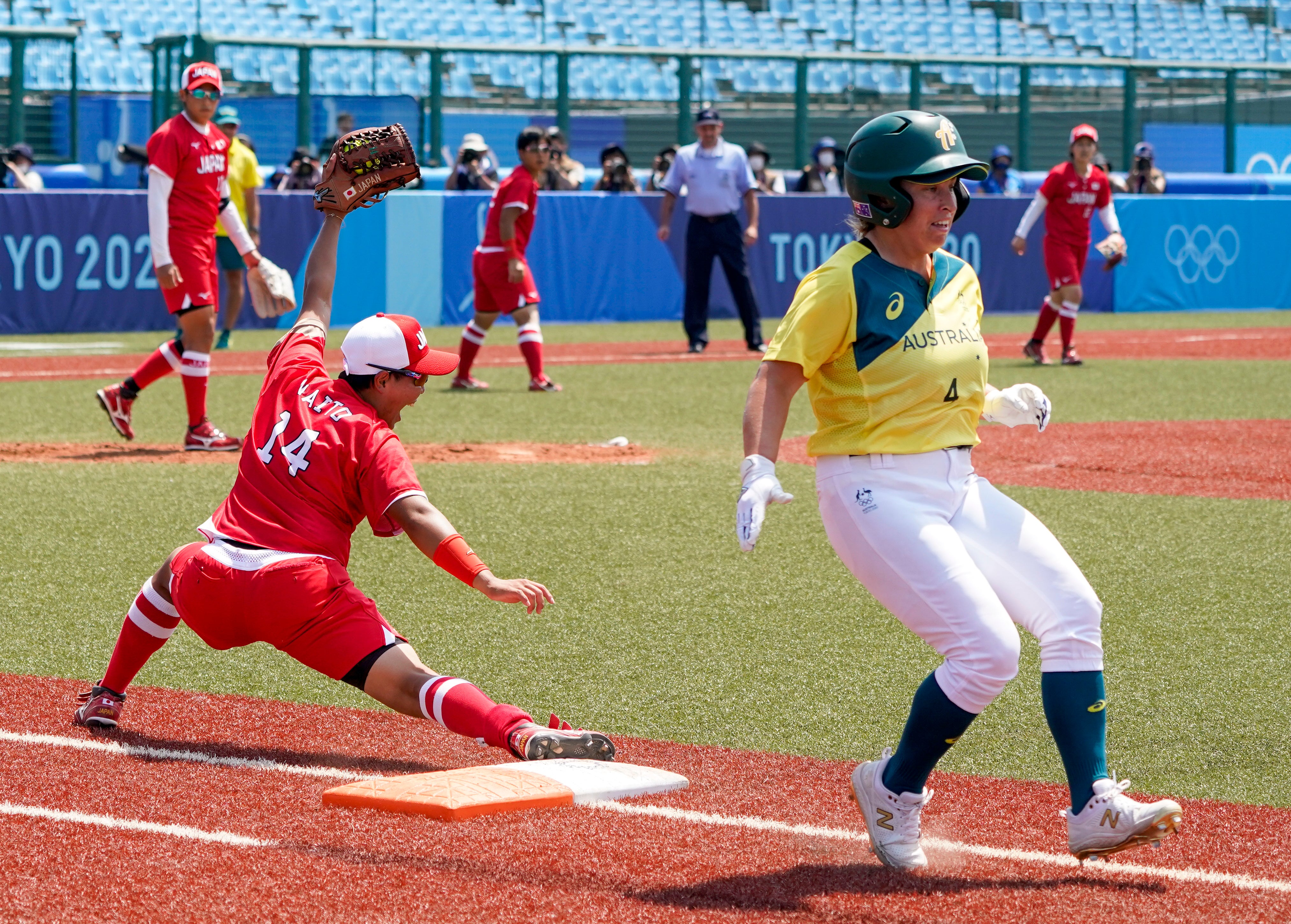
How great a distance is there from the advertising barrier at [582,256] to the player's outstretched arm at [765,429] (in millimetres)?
16145

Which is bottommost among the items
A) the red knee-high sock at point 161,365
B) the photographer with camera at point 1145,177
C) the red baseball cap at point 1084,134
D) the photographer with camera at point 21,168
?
the red knee-high sock at point 161,365

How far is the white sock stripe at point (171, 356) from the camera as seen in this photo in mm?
10766

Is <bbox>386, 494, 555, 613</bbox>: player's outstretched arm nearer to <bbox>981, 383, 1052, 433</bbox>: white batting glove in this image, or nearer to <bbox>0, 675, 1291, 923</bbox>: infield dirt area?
<bbox>0, 675, 1291, 923</bbox>: infield dirt area

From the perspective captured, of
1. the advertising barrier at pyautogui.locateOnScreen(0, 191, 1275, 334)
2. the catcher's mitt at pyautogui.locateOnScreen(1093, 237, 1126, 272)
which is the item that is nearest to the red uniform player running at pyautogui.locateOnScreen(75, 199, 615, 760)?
the catcher's mitt at pyautogui.locateOnScreen(1093, 237, 1126, 272)

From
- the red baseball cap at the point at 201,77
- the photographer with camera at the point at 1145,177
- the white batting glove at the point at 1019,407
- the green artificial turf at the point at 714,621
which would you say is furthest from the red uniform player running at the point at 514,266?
the photographer with camera at the point at 1145,177

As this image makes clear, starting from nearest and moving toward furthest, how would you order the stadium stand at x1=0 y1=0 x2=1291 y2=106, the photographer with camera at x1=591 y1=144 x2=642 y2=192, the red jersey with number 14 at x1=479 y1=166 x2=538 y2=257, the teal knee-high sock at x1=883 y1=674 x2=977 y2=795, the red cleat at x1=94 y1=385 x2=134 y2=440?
1. the teal knee-high sock at x1=883 y1=674 x2=977 y2=795
2. the red cleat at x1=94 y1=385 x2=134 y2=440
3. the red jersey with number 14 at x1=479 y1=166 x2=538 y2=257
4. the photographer with camera at x1=591 y1=144 x2=642 y2=192
5. the stadium stand at x1=0 y1=0 x2=1291 y2=106

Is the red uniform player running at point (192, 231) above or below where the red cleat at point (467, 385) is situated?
above

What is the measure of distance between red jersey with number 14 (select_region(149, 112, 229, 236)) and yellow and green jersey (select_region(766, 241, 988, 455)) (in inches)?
281

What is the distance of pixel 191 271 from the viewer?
35.2ft

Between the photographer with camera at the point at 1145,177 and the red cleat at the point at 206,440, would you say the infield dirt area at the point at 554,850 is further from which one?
the photographer with camera at the point at 1145,177

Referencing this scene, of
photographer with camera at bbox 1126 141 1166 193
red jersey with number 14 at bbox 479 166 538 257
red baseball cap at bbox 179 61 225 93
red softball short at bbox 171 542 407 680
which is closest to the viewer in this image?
red softball short at bbox 171 542 407 680

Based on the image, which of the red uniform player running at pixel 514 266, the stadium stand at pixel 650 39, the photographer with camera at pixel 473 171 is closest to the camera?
the red uniform player running at pixel 514 266

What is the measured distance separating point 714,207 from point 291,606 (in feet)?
44.5

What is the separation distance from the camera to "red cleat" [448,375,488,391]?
15.0m
